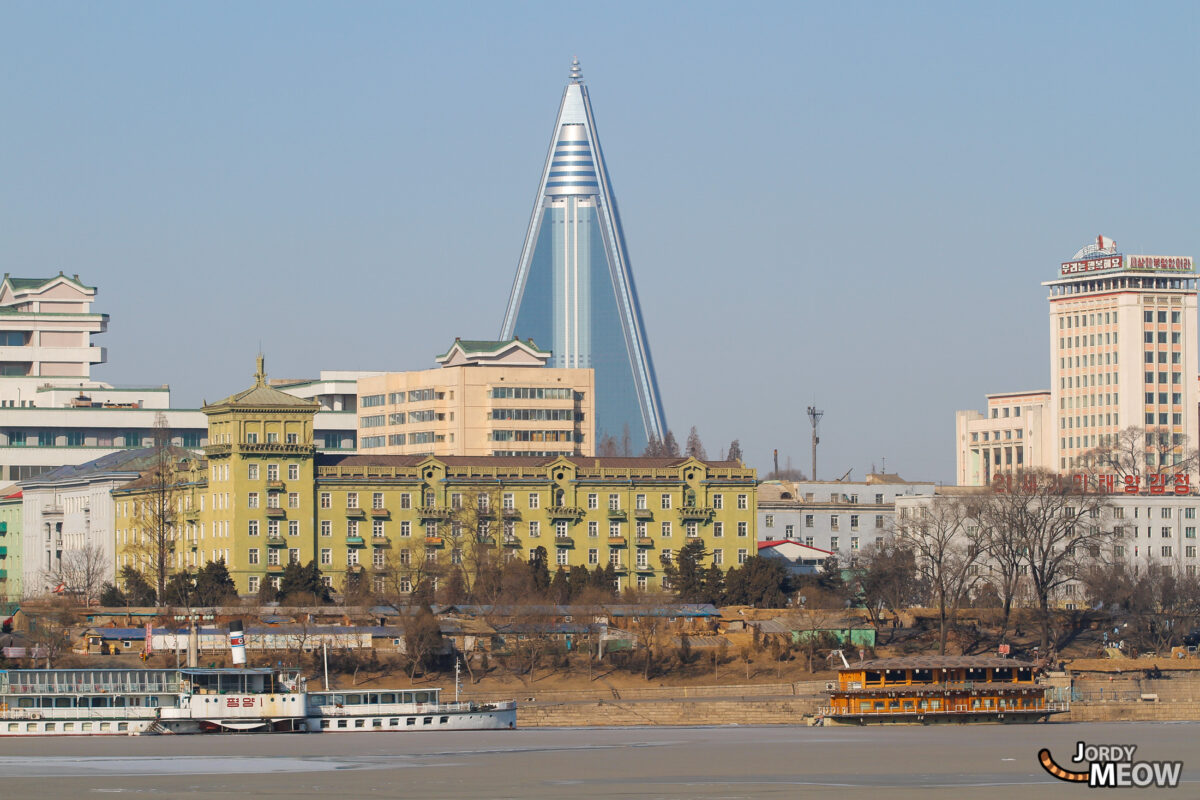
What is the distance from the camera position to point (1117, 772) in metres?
94.6

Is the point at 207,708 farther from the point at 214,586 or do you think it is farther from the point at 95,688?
the point at 214,586

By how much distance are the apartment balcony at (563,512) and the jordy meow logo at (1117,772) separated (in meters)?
90.4

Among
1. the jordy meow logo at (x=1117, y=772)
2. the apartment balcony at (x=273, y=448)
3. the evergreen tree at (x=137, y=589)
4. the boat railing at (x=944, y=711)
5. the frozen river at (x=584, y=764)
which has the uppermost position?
the apartment balcony at (x=273, y=448)

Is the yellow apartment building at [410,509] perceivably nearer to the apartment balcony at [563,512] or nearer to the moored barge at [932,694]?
the apartment balcony at [563,512]

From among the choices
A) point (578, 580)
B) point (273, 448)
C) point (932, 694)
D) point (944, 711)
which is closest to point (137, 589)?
point (273, 448)

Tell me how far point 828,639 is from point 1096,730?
36.1 meters

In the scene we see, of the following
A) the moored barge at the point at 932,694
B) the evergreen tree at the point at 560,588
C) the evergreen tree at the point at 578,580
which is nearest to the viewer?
the moored barge at the point at 932,694

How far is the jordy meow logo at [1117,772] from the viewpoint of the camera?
9150 cm

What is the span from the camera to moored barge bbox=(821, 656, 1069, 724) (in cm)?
13962

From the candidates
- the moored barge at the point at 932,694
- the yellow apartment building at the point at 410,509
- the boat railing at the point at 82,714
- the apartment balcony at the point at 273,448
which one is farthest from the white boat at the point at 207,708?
the apartment balcony at the point at 273,448

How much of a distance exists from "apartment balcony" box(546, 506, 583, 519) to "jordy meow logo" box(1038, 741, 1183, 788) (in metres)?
90.4

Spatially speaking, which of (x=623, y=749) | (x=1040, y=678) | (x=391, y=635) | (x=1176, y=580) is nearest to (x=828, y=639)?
(x=1040, y=678)

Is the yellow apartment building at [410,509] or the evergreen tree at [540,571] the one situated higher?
the yellow apartment building at [410,509]

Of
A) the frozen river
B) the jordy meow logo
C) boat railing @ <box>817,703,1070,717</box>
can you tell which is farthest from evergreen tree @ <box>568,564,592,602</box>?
the jordy meow logo
